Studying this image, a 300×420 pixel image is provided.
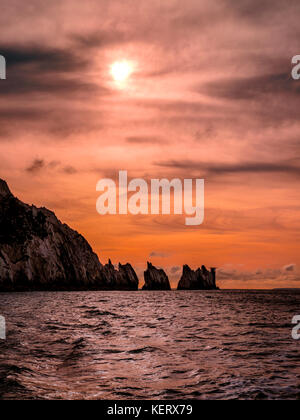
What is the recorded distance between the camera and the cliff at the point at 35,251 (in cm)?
13388

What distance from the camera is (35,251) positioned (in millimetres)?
145625

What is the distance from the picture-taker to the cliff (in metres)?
134

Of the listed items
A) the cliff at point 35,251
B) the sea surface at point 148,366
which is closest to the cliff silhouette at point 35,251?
the cliff at point 35,251

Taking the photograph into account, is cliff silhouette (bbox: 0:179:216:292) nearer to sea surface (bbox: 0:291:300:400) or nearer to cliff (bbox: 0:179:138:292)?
cliff (bbox: 0:179:138:292)

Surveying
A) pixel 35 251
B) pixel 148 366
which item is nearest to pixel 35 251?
pixel 35 251

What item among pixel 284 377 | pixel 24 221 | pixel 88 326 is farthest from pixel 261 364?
pixel 24 221

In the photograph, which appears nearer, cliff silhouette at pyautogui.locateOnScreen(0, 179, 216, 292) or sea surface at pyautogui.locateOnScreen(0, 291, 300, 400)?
sea surface at pyautogui.locateOnScreen(0, 291, 300, 400)

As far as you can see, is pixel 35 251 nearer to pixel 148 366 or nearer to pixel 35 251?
pixel 35 251

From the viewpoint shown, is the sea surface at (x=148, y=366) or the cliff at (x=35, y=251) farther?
the cliff at (x=35, y=251)

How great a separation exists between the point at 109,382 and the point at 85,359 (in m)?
4.26

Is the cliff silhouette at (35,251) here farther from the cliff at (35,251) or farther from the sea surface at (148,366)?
the sea surface at (148,366)

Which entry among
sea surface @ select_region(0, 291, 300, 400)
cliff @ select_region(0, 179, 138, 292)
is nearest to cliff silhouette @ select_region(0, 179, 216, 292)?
cliff @ select_region(0, 179, 138, 292)
